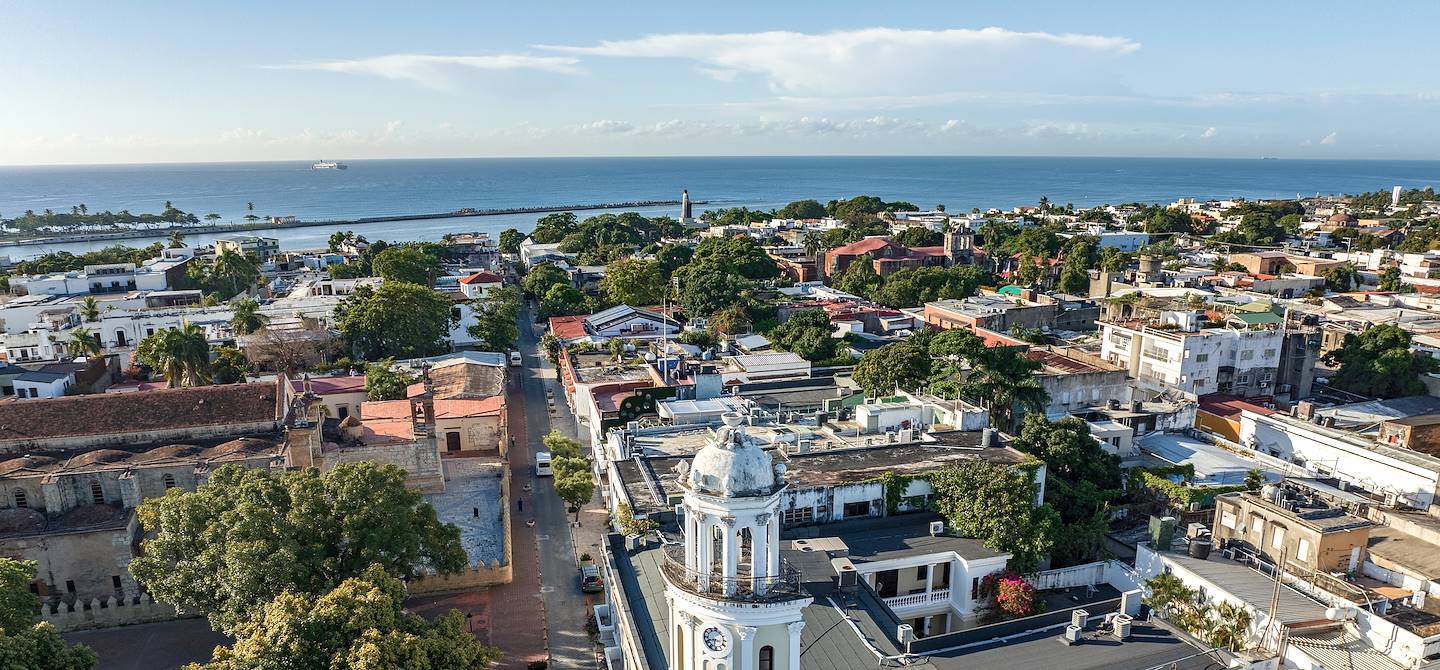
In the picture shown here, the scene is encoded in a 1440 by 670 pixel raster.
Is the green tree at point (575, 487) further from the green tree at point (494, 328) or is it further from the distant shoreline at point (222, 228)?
the distant shoreline at point (222, 228)

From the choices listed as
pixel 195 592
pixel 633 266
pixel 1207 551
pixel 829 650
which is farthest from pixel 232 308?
pixel 1207 551

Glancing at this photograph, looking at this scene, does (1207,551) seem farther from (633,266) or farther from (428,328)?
(633,266)

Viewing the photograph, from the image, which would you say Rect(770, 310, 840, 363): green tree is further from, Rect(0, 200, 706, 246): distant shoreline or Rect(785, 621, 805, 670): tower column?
Rect(0, 200, 706, 246): distant shoreline

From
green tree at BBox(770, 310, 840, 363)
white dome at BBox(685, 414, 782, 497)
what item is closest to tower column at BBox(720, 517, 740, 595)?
white dome at BBox(685, 414, 782, 497)

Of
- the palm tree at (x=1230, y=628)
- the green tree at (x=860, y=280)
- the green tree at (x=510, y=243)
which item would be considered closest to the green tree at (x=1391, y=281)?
the green tree at (x=860, y=280)

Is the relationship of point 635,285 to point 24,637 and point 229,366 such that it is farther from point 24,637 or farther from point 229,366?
point 24,637

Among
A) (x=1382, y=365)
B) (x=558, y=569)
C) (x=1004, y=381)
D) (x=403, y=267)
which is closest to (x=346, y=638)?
(x=558, y=569)

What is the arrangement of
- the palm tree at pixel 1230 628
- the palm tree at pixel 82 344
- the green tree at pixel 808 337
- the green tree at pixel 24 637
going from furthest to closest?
the green tree at pixel 808 337 < the palm tree at pixel 82 344 < the palm tree at pixel 1230 628 < the green tree at pixel 24 637
